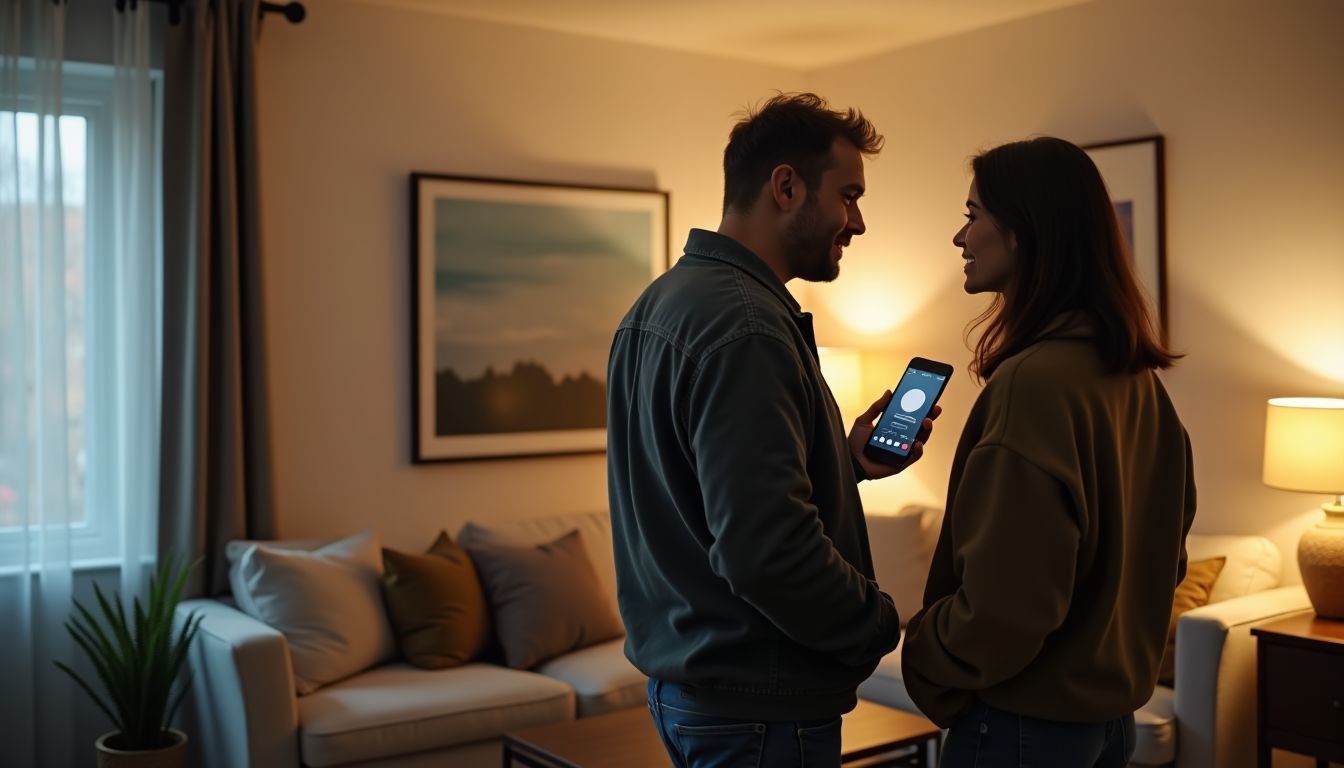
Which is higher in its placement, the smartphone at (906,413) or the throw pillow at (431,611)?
the smartphone at (906,413)

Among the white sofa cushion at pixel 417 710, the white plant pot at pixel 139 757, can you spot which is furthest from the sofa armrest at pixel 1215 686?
the white plant pot at pixel 139 757

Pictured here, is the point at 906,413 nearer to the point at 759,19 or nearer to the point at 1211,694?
the point at 1211,694

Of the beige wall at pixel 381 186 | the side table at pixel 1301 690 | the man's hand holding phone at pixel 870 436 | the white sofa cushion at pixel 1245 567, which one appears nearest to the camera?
the man's hand holding phone at pixel 870 436

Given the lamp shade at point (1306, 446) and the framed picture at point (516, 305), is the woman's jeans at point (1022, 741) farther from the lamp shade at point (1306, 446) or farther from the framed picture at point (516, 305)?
the framed picture at point (516, 305)

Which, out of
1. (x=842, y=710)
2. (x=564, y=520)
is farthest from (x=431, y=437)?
(x=842, y=710)

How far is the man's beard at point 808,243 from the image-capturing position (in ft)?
5.65

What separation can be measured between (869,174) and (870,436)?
3.40m

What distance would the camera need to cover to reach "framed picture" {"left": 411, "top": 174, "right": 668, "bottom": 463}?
4.50 m

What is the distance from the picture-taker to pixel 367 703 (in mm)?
3473

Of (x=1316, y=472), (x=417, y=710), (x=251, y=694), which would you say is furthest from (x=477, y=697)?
(x=1316, y=472)

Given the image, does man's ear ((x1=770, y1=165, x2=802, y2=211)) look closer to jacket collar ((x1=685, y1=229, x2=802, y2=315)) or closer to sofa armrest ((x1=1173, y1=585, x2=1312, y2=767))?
jacket collar ((x1=685, y1=229, x2=802, y2=315))

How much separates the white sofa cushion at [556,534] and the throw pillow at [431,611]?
28cm

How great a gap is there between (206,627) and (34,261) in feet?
3.99

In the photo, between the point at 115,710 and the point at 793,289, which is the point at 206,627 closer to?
the point at 115,710
